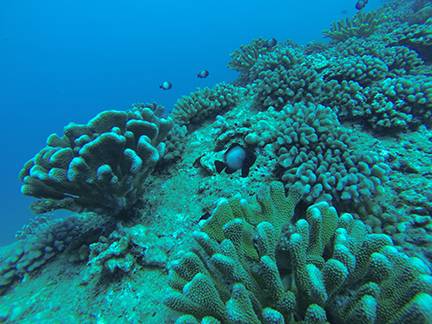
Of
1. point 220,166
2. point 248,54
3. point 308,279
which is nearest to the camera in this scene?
point 308,279

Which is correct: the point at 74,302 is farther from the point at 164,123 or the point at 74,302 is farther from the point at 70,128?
the point at 164,123

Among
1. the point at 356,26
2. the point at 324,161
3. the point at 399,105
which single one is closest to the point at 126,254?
the point at 324,161

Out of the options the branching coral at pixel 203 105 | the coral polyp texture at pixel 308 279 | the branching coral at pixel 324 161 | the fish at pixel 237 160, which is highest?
the branching coral at pixel 203 105

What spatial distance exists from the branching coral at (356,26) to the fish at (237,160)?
746cm

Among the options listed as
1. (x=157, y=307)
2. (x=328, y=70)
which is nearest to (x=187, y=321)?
(x=157, y=307)

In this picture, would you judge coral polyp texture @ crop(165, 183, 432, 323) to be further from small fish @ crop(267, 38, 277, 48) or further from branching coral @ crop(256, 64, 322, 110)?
small fish @ crop(267, 38, 277, 48)

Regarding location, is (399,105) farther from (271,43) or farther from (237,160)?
(271,43)

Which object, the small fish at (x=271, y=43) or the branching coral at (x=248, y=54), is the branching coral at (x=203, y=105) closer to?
the branching coral at (x=248, y=54)

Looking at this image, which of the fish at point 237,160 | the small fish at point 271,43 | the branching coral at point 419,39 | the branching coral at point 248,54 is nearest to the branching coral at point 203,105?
the fish at point 237,160

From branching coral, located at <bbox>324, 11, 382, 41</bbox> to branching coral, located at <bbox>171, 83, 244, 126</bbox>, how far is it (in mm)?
5661

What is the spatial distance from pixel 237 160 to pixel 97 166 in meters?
1.83

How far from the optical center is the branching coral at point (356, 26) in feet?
27.6

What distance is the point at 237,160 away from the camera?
3.56 m

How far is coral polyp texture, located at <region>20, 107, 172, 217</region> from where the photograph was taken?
308 cm
